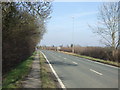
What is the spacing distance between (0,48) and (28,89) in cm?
918

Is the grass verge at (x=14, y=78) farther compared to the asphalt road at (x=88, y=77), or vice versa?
the asphalt road at (x=88, y=77)

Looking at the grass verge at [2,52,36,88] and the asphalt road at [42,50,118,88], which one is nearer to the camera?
the grass verge at [2,52,36,88]

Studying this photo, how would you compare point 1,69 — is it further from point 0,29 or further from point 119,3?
point 119,3

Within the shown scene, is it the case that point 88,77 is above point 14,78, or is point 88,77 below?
below

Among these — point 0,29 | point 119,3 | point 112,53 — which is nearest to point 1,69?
point 0,29

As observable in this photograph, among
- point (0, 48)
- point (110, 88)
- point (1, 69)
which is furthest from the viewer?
point (1, 69)

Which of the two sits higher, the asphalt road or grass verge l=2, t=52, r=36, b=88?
grass verge l=2, t=52, r=36, b=88

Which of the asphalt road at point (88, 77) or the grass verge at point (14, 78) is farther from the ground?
the grass verge at point (14, 78)

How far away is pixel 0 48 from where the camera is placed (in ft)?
53.4

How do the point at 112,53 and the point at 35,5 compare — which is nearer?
the point at 35,5

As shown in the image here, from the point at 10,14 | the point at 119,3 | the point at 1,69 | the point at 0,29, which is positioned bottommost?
the point at 1,69

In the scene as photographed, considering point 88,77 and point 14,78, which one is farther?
point 88,77

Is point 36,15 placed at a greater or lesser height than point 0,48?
greater

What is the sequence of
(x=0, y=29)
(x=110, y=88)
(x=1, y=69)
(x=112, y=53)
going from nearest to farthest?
(x=110, y=88) → (x=0, y=29) → (x=1, y=69) → (x=112, y=53)
